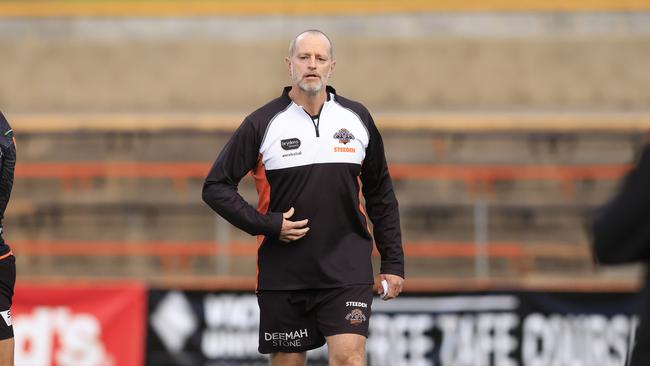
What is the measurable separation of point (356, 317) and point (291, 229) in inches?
21.4

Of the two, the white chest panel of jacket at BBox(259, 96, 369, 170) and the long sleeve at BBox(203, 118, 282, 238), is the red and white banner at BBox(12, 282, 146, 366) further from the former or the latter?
the white chest panel of jacket at BBox(259, 96, 369, 170)

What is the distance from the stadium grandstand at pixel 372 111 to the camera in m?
15.0

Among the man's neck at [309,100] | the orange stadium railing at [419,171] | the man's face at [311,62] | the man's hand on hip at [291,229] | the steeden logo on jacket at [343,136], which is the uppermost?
the orange stadium railing at [419,171]

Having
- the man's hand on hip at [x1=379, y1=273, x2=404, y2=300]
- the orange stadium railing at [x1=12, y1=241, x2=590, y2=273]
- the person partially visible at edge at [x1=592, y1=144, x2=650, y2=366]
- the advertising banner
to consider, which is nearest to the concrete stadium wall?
the orange stadium railing at [x1=12, y1=241, x2=590, y2=273]

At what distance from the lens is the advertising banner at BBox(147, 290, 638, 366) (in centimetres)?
994

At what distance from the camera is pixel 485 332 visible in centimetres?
1002

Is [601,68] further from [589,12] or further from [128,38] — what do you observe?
[128,38]

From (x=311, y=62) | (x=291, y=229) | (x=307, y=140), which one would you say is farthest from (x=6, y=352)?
(x=311, y=62)

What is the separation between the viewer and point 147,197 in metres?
15.6

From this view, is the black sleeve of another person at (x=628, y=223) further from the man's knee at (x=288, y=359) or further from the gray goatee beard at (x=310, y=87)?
the man's knee at (x=288, y=359)

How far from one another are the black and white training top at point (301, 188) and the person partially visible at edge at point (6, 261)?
101 centimetres

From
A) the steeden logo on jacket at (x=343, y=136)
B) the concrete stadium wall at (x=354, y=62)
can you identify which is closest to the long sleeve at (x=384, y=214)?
the steeden logo on jacket at (x=343, y=136)

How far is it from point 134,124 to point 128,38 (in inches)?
87.3

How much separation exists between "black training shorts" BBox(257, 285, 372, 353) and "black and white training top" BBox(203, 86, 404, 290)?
0.19ft
